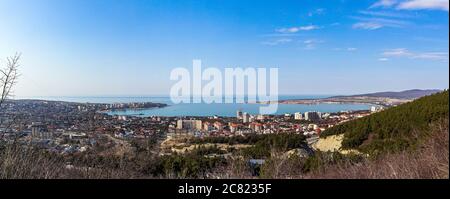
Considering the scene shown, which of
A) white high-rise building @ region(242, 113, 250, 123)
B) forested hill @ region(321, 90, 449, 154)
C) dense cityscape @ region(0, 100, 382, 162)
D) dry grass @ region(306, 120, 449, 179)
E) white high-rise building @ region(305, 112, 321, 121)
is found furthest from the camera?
forested hill @ region(321, 90, 449, 154)

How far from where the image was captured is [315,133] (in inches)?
349

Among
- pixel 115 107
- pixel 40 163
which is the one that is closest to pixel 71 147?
pixel 115 107

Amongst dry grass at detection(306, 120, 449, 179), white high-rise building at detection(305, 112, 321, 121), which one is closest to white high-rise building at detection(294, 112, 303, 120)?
white high-rise building at detection(305, 112, 321, 121)

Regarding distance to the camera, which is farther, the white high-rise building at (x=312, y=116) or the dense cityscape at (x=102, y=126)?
the white high-rise building at (x=312, y=116)

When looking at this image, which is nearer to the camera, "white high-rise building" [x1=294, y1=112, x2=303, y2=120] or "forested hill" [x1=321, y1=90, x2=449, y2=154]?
"white high-rise building" [x1=294, y1=112, x2=303, y2=120]

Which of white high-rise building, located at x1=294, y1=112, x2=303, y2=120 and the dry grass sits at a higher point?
white high-rise building, located at x1=294, y1=112, x2=303, y2=120

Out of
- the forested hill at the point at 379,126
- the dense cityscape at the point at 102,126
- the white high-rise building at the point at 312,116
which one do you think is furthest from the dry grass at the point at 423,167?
the forested hill at the point at 379,126

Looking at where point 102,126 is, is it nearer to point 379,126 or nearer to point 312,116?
point 312,116

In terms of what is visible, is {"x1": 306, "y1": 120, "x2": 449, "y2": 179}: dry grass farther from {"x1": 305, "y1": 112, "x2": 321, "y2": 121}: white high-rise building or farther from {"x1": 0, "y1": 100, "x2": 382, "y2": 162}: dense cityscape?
{"x1": 305, "y1": 112, "x2": 321, "y2": 121}: white high-rise building

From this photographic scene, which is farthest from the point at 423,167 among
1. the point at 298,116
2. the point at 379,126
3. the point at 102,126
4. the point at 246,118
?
the point at 379,126

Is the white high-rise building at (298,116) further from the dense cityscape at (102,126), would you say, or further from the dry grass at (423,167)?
the dry grass at (423,167)

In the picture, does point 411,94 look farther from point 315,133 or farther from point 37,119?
point 37,119
